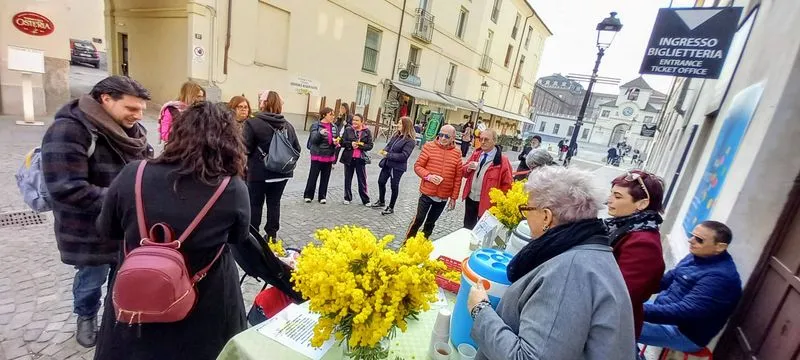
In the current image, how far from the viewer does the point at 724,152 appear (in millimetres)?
3584

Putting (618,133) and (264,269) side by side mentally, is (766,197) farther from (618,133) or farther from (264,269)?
(618,133)

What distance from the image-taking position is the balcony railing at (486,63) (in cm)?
2611

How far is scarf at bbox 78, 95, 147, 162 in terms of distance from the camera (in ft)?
6.30

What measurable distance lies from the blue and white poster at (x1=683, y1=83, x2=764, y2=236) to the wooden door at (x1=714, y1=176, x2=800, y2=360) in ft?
3.60

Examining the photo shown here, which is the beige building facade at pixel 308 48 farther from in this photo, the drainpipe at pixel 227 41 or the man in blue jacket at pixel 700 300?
the man in blue jacket at pixel 700 300

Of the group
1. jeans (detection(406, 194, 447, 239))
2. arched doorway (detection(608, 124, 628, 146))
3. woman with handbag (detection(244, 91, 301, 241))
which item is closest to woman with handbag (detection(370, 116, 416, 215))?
jeans (detection(406, 194, 447, 239))

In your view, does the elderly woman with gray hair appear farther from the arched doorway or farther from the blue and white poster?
the arched doorway

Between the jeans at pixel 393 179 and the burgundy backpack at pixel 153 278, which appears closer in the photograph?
the burgundy backpack at pixel 153 278

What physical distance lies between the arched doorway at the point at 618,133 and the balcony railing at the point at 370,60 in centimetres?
5341

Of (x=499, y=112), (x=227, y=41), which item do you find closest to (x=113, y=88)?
(x=227, y=41)

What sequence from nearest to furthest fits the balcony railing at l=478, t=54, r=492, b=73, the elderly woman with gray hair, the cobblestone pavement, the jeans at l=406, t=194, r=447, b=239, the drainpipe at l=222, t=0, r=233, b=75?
the elderly woman with gray hair < the cobblestone pavement < the jeans at l=406, t=194, r=447, b=239 < the drainpipe at l=222, t=0, r=233, b=75 < the balcony railing at l=478, t=54, r=492, b=73

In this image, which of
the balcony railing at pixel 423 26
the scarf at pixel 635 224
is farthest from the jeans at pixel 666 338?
the balcony railing at pixel 423 26

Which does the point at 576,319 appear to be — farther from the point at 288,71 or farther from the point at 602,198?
the point at 288,71

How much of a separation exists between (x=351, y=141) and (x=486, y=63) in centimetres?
2312
